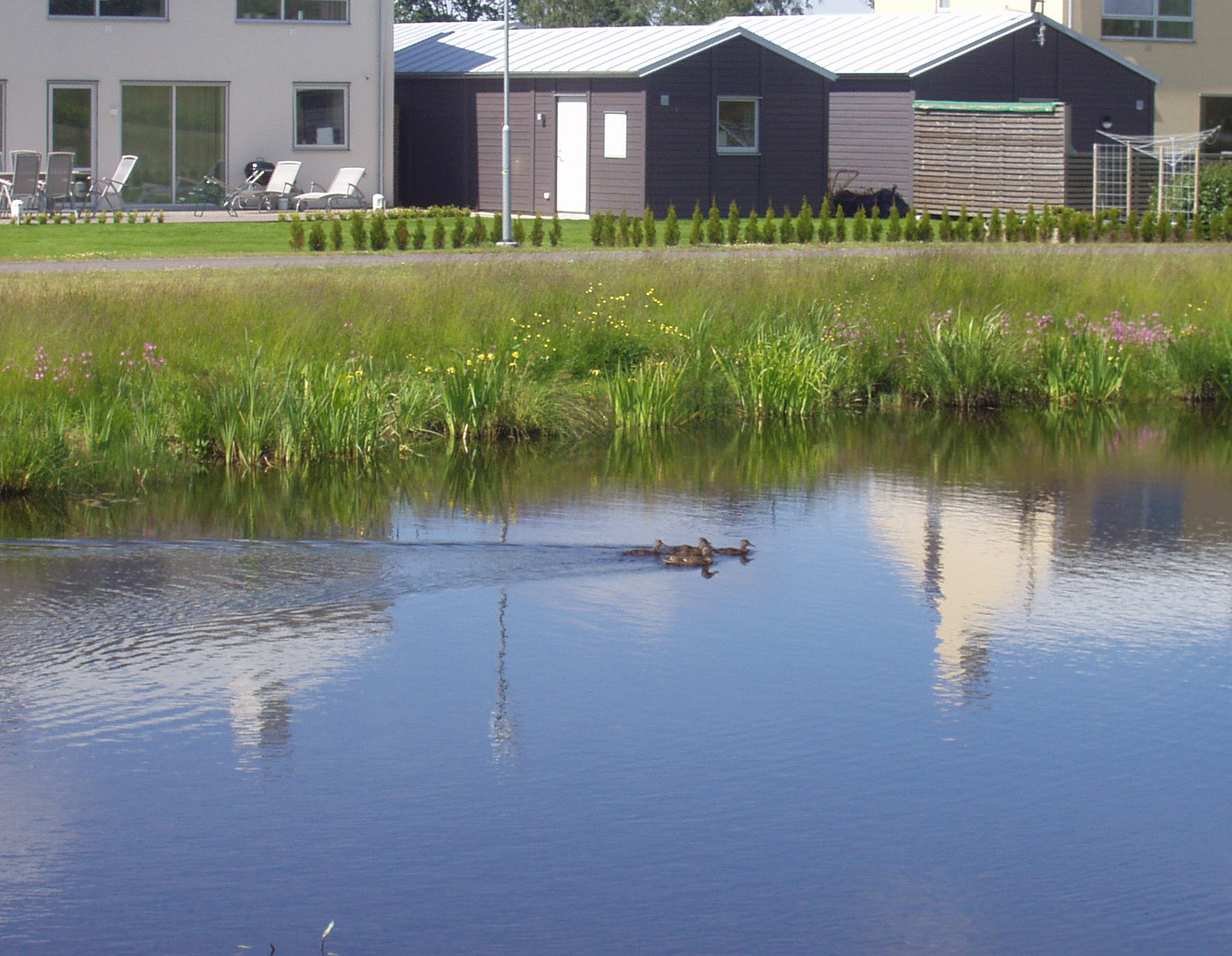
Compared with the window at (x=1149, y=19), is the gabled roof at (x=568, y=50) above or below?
below

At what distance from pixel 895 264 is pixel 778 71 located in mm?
16697

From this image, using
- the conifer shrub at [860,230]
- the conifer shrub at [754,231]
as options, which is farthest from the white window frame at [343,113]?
the conifer shrub at [860,230]

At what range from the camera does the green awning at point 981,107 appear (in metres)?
31.8

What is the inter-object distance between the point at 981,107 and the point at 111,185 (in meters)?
16.1

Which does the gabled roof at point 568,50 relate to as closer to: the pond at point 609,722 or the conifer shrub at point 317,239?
the conifer shrub at point 317,239

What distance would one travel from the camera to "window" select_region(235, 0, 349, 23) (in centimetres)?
3269

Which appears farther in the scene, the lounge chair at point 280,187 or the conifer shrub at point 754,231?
the lounge chair at point 280,187

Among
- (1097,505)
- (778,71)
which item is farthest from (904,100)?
(1097,505)

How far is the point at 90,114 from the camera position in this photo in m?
31.8

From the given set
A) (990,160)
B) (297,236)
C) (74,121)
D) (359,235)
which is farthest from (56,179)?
(990,160)

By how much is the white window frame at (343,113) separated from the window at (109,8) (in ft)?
9.22

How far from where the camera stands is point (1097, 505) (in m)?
11.7

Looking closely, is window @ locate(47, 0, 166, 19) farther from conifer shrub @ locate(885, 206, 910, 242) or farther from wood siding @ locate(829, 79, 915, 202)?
conifer shrub @ locate(885, 206, 910, 242)

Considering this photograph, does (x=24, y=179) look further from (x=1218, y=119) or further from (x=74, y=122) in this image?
(x=1218, y=119)
